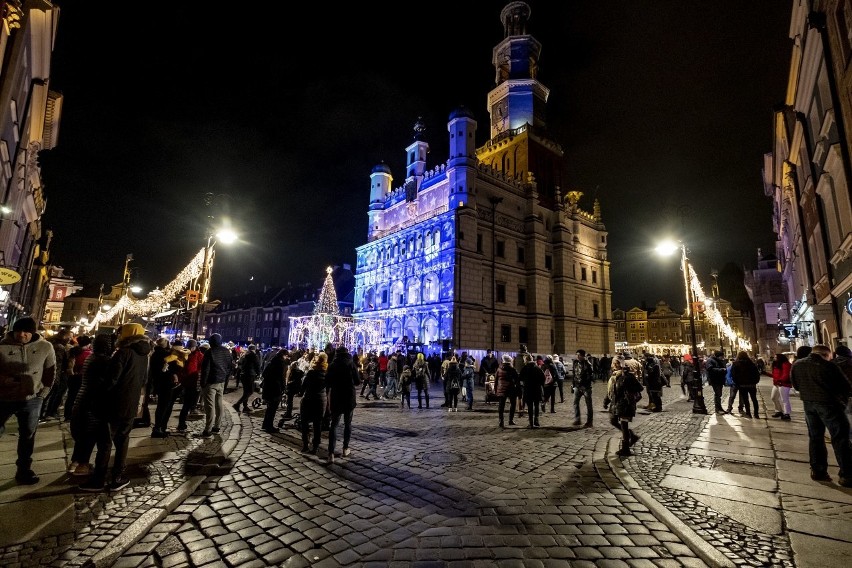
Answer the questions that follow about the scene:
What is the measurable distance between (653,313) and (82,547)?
11538 cm

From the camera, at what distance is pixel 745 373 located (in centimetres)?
1203

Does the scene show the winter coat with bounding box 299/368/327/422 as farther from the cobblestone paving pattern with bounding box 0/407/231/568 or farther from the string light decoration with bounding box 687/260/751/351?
the string light decoration with bounding box 687/260/751/351

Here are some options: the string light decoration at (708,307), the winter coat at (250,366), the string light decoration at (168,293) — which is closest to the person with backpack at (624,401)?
the winter coat at (250,366)

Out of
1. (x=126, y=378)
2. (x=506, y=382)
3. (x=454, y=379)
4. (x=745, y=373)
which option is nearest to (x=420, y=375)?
(x=454, y=379)

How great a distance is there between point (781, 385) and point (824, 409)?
7.99 metres

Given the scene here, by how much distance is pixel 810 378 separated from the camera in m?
5.86

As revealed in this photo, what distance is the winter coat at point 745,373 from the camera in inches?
469

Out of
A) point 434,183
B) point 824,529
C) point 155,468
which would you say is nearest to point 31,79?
point 155,468

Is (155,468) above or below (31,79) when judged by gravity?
below

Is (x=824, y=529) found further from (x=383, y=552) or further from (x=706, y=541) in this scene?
(x=383, y=552)

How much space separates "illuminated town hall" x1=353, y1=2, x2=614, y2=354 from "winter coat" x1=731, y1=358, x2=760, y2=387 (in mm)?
20924

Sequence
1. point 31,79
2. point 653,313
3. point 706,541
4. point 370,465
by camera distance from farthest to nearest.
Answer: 1. point 653,313
2. point 31,79
3. point 370,465
4. point 706,541

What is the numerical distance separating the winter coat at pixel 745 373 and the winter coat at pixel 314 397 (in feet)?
42.1

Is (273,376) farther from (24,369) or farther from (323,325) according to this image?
(323,325)
